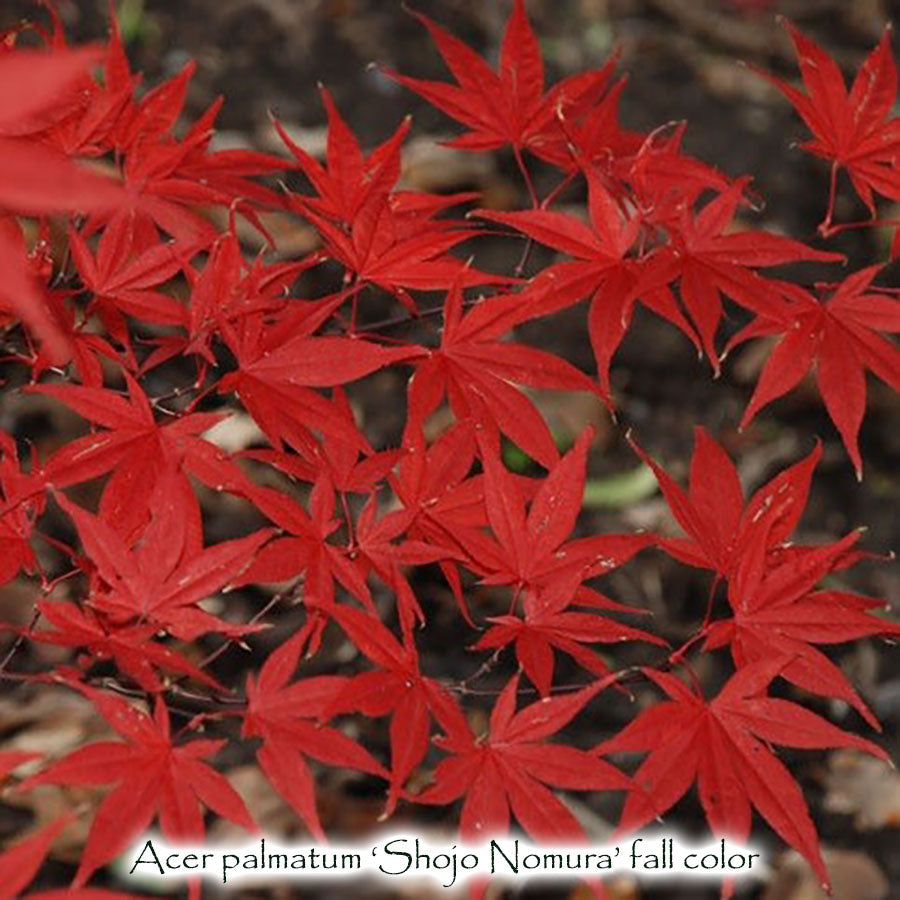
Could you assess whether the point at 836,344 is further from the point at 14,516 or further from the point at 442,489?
the point at 14,516

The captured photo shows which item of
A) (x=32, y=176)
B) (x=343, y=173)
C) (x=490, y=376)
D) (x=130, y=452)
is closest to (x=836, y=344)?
(x=490, y=376)

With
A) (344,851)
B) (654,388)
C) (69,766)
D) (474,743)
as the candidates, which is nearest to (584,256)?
(474,743)

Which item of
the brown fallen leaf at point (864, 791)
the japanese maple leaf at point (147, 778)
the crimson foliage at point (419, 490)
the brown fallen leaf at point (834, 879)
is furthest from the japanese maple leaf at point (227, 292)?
the brown fallen leaf at point (864, 791)

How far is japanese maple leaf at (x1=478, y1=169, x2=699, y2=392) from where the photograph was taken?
92 cm

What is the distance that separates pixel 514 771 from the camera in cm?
88

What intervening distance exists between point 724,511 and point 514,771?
0.22 m

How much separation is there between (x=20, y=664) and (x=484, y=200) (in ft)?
3.35

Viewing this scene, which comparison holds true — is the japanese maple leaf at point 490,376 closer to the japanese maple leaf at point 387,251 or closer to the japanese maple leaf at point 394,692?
the japanese maple leaf at point 387,251

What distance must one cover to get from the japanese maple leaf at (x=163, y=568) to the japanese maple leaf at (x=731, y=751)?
24 centimetres

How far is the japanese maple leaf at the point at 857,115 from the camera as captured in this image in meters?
1.03

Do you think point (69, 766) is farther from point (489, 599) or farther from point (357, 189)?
point (489, 599)

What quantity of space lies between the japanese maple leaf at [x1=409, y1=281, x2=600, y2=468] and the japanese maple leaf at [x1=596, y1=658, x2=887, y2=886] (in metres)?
0.17

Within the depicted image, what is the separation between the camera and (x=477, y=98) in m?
1.10

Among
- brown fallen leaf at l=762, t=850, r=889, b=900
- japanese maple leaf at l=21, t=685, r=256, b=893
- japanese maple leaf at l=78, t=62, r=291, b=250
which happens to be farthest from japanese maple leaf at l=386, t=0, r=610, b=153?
brown fallen leaf at l=762, t=850, r=889, b=900
